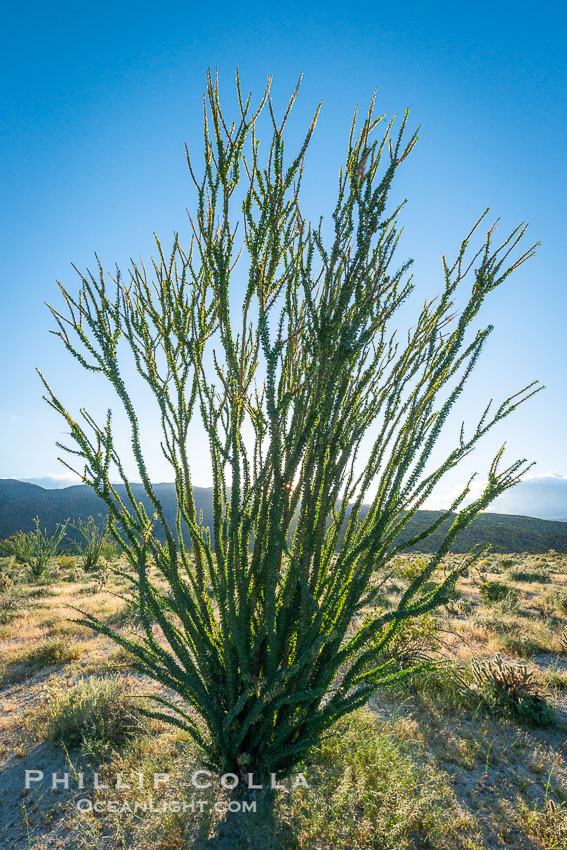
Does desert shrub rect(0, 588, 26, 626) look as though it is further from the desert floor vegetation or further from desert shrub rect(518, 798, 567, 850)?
desert shrub rect(518, 798, 567, 850)

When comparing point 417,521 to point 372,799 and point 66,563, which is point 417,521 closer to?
point 66,563

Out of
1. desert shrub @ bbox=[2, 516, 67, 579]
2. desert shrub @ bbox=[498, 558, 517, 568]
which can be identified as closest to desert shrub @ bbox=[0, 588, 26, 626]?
desert shrub @ bbox=[2, 516, 67, 579]

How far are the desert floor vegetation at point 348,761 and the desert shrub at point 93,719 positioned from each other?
0.04 ft

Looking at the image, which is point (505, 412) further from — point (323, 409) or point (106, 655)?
point (106, 655)

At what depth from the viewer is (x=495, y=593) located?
9.14 metres

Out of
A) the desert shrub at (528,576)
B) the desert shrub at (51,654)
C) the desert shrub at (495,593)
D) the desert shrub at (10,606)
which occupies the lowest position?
the desert shrub at (528,576)

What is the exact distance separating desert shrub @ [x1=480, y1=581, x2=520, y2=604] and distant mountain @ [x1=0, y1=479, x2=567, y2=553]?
3.57 meters

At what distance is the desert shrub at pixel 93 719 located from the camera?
10.5ft

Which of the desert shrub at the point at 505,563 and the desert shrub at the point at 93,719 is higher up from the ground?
the desert shrub at the point at 93,719

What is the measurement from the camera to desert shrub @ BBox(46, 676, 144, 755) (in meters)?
3.21

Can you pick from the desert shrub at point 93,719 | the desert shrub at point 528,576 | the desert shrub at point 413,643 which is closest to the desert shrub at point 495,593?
the desert shrub at point 528,576

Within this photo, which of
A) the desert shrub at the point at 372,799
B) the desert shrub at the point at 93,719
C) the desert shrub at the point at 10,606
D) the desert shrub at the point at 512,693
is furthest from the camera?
the desert shrub at the point at 10,606

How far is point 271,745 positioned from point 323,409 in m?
1.84

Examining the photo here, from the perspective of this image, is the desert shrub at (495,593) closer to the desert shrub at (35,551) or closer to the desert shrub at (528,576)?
the desert shrub at (528,576)
